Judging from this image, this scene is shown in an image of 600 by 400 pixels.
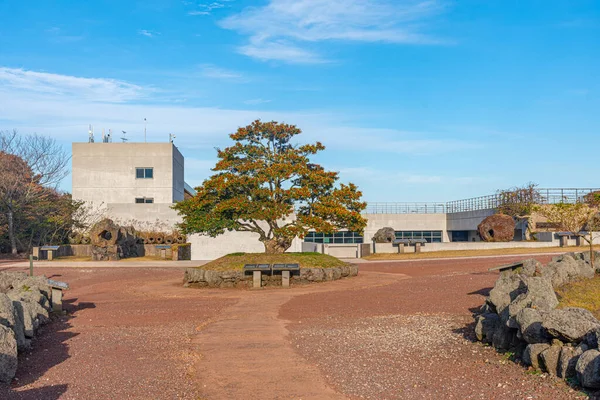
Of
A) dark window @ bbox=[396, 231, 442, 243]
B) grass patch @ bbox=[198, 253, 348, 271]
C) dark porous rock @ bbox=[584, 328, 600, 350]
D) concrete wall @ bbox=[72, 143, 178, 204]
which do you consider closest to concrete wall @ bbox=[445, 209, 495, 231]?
dark window @ bbox=[396, 231, 442, 243]

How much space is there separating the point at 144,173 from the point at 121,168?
1748 mm

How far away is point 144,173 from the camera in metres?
46.9

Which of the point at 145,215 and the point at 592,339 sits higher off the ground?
the point at 145,215

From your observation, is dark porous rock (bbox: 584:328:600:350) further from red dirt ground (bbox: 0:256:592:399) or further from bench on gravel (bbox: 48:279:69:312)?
bench on gravel (bbox: 48:279:69:312)

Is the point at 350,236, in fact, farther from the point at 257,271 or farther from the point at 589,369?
the point at 589,369

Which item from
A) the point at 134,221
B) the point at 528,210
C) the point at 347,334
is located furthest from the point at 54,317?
the point at 528,210

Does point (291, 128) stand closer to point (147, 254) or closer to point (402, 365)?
point (402, 365)

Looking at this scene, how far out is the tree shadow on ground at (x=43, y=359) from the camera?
7477 mm

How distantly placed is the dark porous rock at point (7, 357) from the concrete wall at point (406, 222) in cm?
4389

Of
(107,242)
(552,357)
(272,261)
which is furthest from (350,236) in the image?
(552,357)

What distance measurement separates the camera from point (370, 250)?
3581 cm

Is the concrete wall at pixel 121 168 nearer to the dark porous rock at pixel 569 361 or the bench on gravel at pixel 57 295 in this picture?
the bench on gravel at pixel 57 295

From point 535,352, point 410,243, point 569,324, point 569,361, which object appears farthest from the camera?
point 410,243

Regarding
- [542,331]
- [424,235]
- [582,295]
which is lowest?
[542,331]
